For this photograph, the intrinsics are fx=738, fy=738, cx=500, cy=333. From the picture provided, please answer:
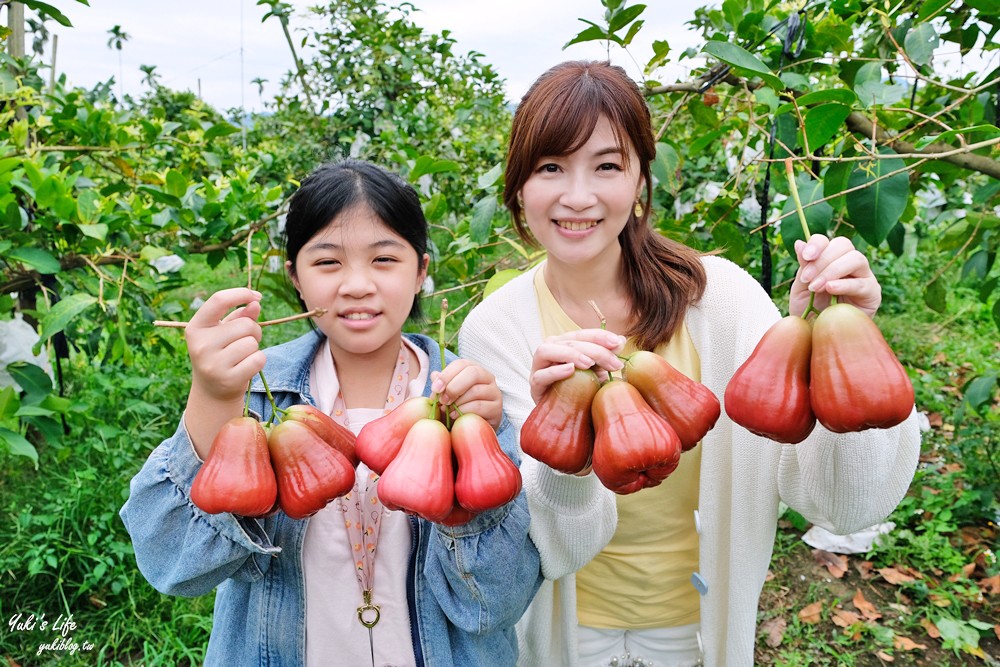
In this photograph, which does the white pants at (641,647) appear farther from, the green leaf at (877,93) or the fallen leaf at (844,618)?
the fallen leaf at (844,618)

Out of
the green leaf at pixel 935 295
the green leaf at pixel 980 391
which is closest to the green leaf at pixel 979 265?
the green leaf at pixel 935 295

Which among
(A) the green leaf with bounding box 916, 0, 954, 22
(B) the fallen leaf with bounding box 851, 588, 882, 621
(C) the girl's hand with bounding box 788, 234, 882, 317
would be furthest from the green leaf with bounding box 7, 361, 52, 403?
(B) the fallen leaf with bounding box 851, 588, 882, 621

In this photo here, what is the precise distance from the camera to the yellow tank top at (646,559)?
136 cm

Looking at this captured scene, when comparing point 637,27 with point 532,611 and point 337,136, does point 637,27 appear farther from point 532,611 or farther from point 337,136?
point 337,136

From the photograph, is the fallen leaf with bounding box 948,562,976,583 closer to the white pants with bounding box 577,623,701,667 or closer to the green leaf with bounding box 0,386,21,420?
the white pants with bounding box 577,623,701,667

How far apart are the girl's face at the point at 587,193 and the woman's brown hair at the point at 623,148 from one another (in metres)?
0.02

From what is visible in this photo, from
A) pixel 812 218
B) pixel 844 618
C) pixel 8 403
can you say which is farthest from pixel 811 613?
pixel 8 403

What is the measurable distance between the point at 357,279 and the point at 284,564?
44 centimetres

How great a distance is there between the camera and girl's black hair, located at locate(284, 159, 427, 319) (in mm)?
1133

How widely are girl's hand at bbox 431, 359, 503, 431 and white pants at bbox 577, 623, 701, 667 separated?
697 mm

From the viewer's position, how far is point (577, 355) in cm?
85

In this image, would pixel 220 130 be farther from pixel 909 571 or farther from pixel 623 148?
pixel 909 571

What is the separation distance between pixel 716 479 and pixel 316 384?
2.33 feet

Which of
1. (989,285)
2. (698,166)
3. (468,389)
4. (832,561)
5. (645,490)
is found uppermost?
(698,166)
